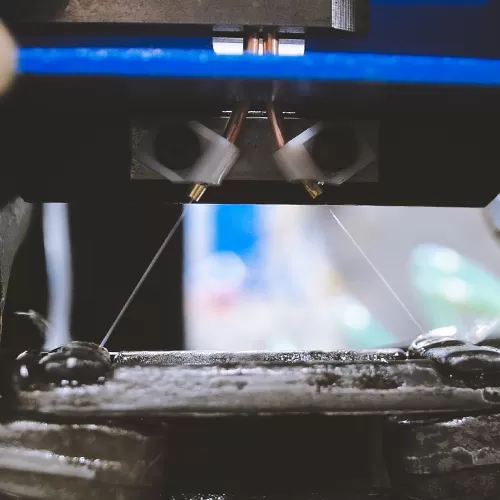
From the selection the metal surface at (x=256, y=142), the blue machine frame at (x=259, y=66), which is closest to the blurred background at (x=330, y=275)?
the metal surface at (x=256, y=142)

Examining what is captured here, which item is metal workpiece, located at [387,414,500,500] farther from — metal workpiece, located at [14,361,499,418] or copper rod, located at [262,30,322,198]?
copper rod, located at [262,30,322,198]

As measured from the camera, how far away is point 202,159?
0.84m

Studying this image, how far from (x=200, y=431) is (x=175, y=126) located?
1.79 feet

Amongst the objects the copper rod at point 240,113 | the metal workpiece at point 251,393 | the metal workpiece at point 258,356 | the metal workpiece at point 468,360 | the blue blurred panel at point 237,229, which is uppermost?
the blue blurred panel at point 237,229

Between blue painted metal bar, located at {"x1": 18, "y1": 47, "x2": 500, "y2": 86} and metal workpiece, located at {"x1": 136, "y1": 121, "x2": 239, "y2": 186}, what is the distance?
0.28m

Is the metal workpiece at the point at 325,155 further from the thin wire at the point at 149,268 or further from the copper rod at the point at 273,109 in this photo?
the thin wire at the point at 149,268

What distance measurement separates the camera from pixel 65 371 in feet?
1.99

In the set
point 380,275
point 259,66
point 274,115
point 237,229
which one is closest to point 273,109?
point 274,115

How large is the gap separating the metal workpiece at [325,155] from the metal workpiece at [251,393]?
1.21ft

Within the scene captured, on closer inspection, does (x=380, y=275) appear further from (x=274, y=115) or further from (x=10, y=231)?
(x=10, y=231)

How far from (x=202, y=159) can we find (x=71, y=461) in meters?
0.52

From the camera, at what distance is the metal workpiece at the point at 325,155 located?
2.72 ft

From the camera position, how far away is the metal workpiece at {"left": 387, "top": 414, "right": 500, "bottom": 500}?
61 centimetres

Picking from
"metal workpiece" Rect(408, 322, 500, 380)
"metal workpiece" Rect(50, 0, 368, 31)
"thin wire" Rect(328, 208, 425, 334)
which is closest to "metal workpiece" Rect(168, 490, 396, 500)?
"metal workpiece" Rect(408, 322, 500, 380)
